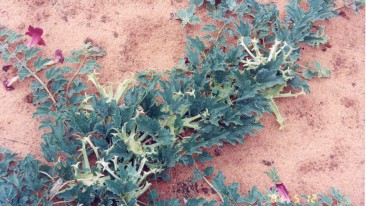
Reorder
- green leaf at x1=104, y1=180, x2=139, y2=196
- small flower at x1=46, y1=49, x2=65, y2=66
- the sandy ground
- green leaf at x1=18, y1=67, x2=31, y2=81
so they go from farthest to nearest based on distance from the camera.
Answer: small flower at x1=46, y1=49, x2=65, y2=66, green leaf at x1=18, y1=67, x2=31, y2=81, the sandy ground, green leaf at x1=104, y1=180, x2=139, y2=196

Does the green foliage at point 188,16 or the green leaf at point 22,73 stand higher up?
the green foliage at point 188,16

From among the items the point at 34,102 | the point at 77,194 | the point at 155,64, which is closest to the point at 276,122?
the point at 155,64

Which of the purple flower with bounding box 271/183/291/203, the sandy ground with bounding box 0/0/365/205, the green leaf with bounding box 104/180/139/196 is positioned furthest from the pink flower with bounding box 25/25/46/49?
the purple flower with bounding box 271/183/291/203

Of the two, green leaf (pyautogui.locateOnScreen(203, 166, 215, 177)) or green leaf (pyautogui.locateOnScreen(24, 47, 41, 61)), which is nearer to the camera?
green leaf (pyautogui.locateOnScreen(203, 166, 215, 177))

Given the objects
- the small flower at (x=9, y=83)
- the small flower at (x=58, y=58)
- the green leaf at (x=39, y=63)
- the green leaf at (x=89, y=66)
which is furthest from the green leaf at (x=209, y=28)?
the small flower at (x=9, y=83)

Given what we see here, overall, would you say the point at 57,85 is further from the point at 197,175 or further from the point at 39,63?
the point at 197,175

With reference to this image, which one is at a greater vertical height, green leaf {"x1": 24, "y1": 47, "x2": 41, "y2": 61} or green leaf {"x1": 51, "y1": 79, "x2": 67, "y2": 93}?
green leaf {"x1": 24, "y1": 47, "x2": 41, "y2": 61}

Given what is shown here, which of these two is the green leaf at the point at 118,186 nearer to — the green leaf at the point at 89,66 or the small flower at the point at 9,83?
the green leaf at the point at 89,66

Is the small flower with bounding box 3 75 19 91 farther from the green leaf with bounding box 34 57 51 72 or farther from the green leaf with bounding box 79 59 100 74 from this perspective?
the green leaf with bounding box 79 59 100 74
